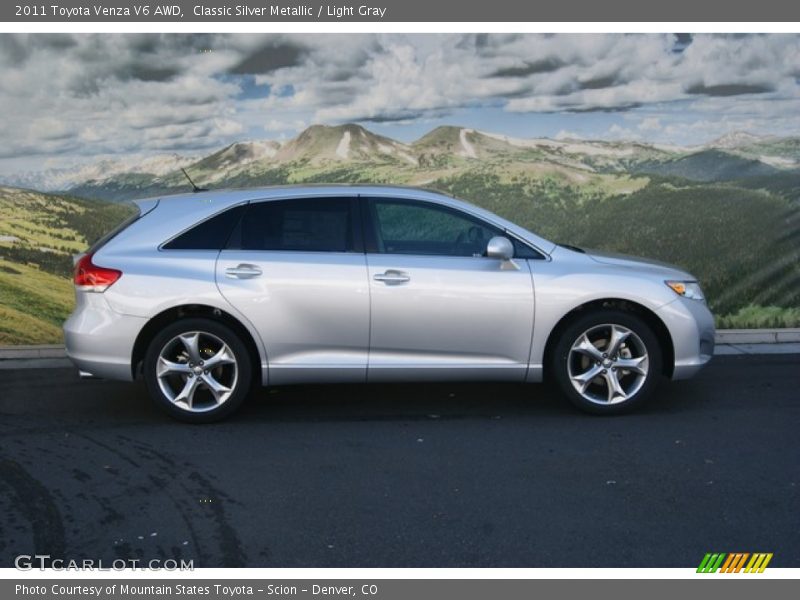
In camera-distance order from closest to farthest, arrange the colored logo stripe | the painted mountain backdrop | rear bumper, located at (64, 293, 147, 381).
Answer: the colored logo stripe, rear bumper, located at (64, 293, 147, 381), the painted mountain backdrop

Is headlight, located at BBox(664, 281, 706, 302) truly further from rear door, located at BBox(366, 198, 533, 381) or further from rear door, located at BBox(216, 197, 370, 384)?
rear door, located at BBox(216, 197, 370, 384)

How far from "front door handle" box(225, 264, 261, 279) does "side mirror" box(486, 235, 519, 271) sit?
1479mm

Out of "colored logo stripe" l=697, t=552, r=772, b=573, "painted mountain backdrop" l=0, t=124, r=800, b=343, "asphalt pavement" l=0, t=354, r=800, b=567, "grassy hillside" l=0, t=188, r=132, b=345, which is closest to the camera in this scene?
"colored logo stripe" l=697, t=552, r=772, b=573

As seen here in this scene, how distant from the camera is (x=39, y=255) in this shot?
8.98 metres

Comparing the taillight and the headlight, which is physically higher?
the taillight

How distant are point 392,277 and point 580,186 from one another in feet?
14.2

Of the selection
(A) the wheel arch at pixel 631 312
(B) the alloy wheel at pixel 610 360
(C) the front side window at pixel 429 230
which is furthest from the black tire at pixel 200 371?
(B) the alloy wheel at pixel 610 360

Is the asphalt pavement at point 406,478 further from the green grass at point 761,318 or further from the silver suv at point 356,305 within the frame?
the green grass at point 761,318

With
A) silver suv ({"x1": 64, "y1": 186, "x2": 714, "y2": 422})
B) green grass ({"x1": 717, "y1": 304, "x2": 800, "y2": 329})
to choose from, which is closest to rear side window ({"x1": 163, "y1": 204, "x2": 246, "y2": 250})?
silver suv ({"x1": 64, "y1": 186, "x2": 714, "y2": 422})

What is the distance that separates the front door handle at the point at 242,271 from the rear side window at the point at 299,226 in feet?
0.57

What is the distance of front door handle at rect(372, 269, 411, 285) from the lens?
6074 millimetres

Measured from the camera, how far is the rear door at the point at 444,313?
6.08 meters

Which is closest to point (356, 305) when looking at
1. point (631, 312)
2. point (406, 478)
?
point (406, 478)

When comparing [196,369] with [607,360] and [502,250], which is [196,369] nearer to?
[502,250]
